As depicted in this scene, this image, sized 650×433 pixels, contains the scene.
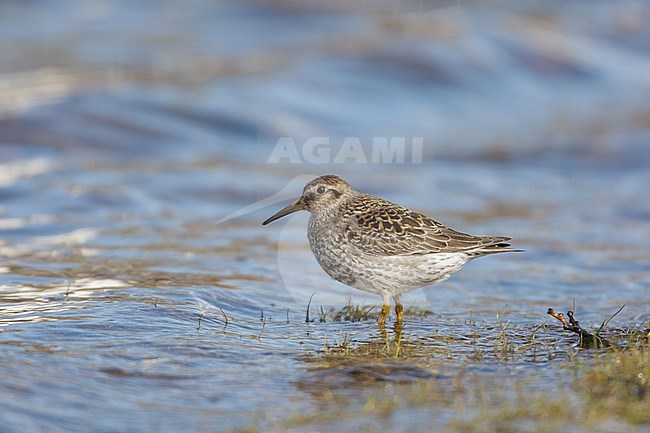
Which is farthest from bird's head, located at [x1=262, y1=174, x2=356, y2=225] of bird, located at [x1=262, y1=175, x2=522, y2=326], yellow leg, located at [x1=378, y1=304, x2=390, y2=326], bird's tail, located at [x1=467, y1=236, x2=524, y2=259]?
bird's tail, located at [x1=467, y1=236, x2=524, y2=259]

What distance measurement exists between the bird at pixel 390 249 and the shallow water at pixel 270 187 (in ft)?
1.41

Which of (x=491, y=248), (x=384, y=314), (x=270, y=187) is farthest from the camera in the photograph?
(x=270, y=187)

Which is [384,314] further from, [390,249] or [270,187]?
[270,187]

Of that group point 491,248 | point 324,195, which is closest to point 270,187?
point 324,195

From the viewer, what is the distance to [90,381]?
6.65 metres

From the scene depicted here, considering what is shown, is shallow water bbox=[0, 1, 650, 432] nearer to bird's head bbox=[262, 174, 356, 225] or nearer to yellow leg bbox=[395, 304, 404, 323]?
yellow leg bbox=[395, 304, 404, 323]

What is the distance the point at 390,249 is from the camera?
8.45 meters

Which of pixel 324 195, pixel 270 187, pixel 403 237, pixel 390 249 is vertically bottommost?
pixel 390 249

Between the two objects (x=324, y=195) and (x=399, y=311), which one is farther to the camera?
(x=324, y=195)

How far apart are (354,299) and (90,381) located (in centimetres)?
399

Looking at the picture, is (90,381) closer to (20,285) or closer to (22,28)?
(20,285)

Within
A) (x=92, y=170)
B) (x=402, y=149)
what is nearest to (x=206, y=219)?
(x=92, y=170)

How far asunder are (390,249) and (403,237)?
161 millimetres

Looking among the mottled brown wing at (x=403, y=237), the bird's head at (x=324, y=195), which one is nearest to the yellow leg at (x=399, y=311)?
the mottled brown wing at (x=403, y=237)
